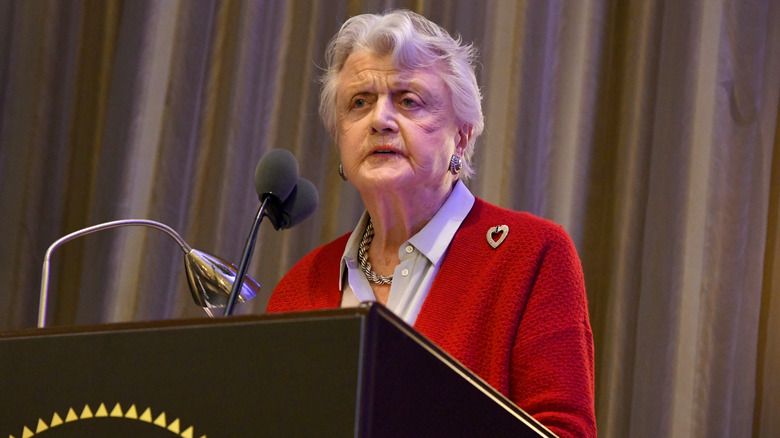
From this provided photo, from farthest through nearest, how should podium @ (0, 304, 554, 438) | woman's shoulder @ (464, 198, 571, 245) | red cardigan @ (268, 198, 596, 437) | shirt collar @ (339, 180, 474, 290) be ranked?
1. shirt collar @ (339, 180, 474, 290)
2. woman's shoulder @ (464, 198, 571, 245)
3. red cardigan @ (268, 198, 596, 437)
4. podium @ (0, 304, 554, 438)

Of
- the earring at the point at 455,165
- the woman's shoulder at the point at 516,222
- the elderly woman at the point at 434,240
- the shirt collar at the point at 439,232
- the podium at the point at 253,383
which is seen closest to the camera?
the podium at the point at 253,383

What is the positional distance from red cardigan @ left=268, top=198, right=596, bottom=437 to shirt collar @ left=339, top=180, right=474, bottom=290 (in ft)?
0.09

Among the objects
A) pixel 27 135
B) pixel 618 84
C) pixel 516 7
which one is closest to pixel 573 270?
pixel 618 84

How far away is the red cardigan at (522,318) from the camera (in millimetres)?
1368

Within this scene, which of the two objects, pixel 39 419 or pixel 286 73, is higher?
pixel 286 73

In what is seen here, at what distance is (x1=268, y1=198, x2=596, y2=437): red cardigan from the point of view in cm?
137

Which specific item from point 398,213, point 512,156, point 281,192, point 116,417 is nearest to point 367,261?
point 398,213

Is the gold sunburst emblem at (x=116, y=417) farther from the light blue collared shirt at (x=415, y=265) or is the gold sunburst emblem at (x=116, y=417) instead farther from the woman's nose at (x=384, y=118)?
the woman's nose at (x=384, y=118)

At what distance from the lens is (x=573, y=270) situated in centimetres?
156

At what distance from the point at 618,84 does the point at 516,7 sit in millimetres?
422

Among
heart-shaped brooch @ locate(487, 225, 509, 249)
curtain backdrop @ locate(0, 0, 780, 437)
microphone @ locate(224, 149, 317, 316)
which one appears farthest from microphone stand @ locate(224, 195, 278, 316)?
curtain backdrop @ locate(0, 0, 780, 437)

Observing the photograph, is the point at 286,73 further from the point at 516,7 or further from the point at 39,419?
the point at 39,419

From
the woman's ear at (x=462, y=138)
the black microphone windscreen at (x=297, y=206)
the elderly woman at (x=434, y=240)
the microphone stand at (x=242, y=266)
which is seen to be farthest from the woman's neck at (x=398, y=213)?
the microphone stand at (x=242, y=266)

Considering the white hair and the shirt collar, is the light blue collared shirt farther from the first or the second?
the white hair
